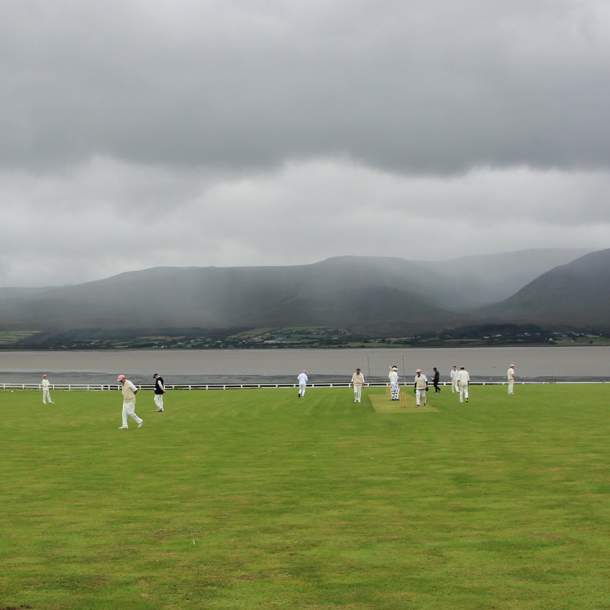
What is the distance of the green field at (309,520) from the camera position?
33.4ft

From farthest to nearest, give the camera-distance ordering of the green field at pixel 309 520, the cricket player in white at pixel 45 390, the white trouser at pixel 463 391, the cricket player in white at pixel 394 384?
the cricket player in white at pixel 45 390 → the white trouser at pixel 463 391 → the cricket player in white at pixel 394 384 → the green field at pixel 309 520

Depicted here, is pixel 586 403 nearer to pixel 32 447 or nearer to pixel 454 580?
pixel 32 447

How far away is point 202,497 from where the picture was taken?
1731 centimetres

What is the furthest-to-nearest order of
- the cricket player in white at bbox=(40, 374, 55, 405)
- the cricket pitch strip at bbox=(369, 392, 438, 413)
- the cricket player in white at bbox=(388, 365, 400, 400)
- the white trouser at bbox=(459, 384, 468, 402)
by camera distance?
the cricket player in white at bbox=(40, 374, 55, 405) < the white trouser at bbox=(459, 384, 468, 402) < the cricket player in white at bbox=(388, 365, 400, 400) < the cricket pitch strip at bbox=(369, 392, 438, 413)

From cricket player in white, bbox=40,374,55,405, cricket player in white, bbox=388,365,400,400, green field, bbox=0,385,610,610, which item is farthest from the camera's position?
cricket player in white, bbox=40,374,55,405

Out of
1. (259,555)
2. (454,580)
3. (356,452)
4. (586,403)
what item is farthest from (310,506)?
(586,403)

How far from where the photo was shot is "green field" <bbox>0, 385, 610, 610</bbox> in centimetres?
1017

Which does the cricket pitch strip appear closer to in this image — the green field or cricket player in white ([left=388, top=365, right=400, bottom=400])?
cricket player in white ([left=388, top=365, right=400, bottom=400])

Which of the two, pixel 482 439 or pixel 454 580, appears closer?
pixel 454 580

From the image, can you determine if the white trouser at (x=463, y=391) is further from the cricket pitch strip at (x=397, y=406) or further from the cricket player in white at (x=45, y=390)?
the cricket player in white at (x=45, y=390)

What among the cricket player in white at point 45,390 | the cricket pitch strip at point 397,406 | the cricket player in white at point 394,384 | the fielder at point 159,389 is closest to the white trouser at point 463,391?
the cricket pitch strip at point 397,406

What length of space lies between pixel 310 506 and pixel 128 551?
4580 mm

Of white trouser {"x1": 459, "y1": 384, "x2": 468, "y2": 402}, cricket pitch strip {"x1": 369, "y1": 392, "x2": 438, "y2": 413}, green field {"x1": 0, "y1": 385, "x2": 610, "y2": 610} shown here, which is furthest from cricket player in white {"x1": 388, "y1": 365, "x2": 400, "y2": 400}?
green field {"x1": 0, "y1": 385, "x2": 610, "y2": 610}

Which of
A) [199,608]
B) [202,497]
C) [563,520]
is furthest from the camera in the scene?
[202,497]
